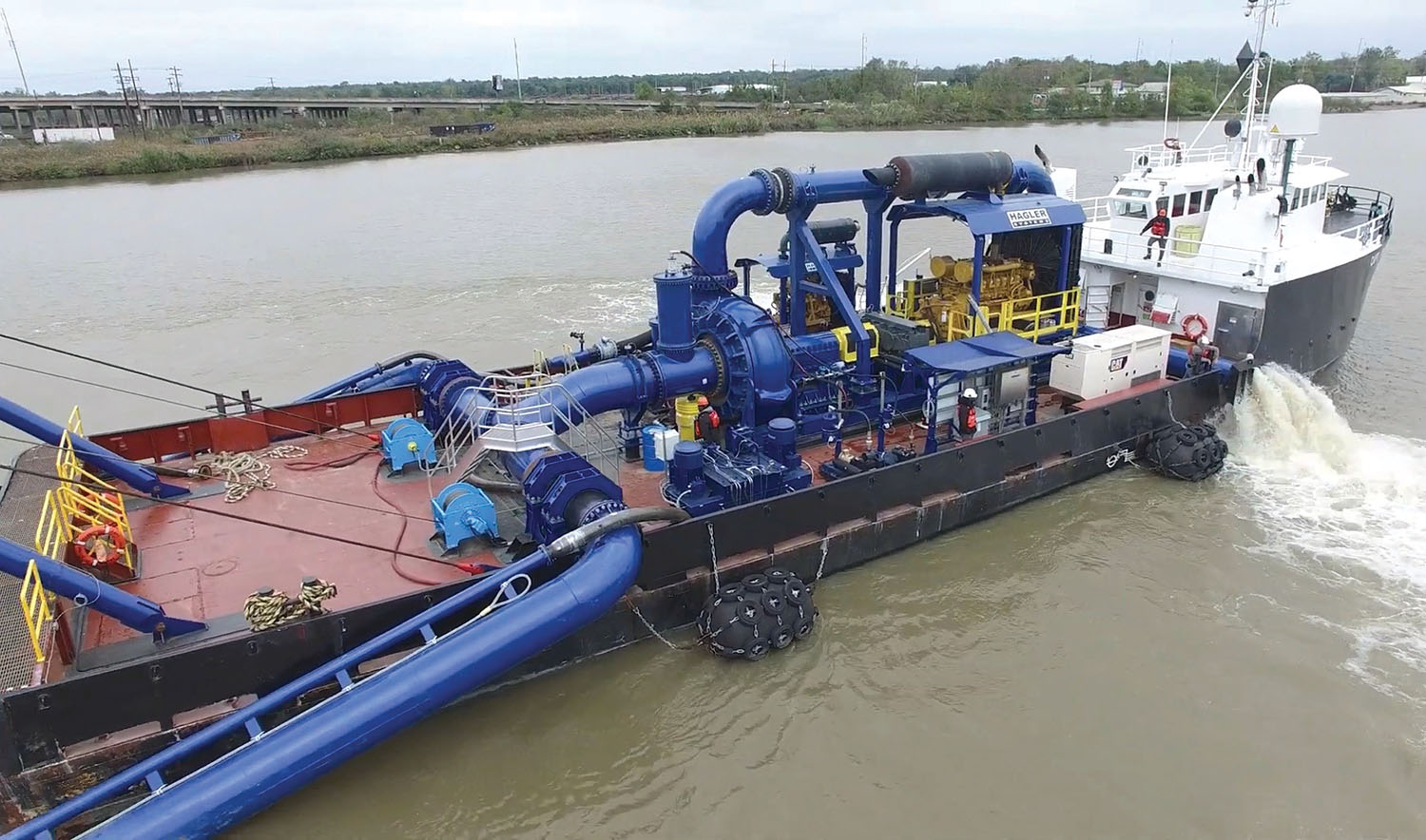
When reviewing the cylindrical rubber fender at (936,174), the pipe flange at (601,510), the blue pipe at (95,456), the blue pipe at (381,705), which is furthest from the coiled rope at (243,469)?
the cylindrical rubber fender at (936,174)

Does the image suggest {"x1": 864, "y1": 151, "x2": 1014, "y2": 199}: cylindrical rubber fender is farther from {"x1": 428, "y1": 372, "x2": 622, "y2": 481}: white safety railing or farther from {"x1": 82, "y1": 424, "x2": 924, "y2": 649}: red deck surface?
{"x1": 428, "y1": 372, "x2": 622, "y2": 481}: white safety railing

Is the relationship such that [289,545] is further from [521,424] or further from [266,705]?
[521,424]

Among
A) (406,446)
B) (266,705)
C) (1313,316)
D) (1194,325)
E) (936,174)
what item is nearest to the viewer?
(266,705)

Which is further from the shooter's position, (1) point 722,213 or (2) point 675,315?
(1) point 722,213

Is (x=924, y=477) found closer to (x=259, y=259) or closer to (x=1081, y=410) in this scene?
(x=1081, y=410)

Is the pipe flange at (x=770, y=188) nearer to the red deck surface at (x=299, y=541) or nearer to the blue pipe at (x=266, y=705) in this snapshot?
the red deck surface at (x=299, y=541)

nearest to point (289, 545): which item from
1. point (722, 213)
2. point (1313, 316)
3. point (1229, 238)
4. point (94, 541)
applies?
point (94, 541)
